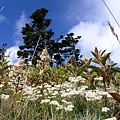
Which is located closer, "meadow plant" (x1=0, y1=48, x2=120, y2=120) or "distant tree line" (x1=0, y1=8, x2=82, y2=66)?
"meadow plant" (x1=0, y1=48, x2=120, y2=120)

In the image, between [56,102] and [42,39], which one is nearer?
[56,102]

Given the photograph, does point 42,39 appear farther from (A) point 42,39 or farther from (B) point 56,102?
(B) point 56,102

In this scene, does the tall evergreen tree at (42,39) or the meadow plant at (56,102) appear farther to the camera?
the tall evergreen tree at (42,39)

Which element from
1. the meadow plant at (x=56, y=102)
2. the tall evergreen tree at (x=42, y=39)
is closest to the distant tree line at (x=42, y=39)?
the tall evergreen tree at (x=42, y=39)

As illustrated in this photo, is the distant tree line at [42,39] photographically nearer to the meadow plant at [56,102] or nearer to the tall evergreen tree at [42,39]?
the tall evergreen tree at [42,39]

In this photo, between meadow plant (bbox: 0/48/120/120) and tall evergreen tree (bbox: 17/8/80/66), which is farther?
tall evergreen tree (bbox: 17/8/80/66)

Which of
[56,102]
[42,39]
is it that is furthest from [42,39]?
[56,102]

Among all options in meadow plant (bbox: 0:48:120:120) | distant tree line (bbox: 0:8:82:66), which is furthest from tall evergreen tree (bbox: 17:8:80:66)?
meadow plant (bbox: 0:48:120:120)

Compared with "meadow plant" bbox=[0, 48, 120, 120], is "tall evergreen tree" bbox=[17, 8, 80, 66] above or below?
above

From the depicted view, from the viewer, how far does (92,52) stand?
3.04 meters

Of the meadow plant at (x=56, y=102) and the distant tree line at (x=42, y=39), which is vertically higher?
the distant tree line at (x=42, y=39)

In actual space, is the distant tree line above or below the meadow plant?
above

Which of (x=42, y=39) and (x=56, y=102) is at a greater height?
(x=42, y=39)

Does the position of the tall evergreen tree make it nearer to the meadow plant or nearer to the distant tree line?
the distant tree line
